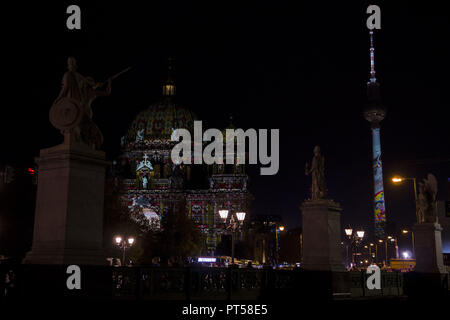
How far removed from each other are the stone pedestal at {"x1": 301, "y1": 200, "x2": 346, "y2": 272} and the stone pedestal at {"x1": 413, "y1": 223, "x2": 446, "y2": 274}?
9.33 metres

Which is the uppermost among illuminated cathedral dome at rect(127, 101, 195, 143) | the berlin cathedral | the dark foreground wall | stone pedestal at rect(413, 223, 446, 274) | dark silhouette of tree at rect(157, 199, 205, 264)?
illuminated cathedral dome at rect(127, 101, 195, 143)

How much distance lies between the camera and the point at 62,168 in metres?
14.8

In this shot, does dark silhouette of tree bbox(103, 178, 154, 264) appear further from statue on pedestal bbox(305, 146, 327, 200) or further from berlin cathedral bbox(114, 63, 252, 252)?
berlin cathedral bbox(114, 63, 252, 252)

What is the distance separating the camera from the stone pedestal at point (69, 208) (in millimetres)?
14336

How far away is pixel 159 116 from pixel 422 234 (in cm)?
14296

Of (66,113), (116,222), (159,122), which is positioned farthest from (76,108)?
(159,122)

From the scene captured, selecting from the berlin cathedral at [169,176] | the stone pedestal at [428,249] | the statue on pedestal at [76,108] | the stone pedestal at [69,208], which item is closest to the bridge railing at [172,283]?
the stone pedestal at [69,208]

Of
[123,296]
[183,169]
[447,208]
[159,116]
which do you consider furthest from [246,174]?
[123,296]

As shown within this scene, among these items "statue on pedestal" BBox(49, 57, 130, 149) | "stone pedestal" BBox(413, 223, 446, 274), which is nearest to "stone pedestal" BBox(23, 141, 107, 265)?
"statue on pedestal" BBox(49, 57, 130, 149)

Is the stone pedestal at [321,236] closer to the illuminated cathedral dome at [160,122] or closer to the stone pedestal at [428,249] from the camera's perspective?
the stone pedestal at [428,249]

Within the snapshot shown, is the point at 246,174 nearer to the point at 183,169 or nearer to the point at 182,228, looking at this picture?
the point at 183,169

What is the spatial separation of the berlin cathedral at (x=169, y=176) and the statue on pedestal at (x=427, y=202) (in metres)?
92.7

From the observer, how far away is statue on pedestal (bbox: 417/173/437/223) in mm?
32062

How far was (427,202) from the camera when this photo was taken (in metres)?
32.6
